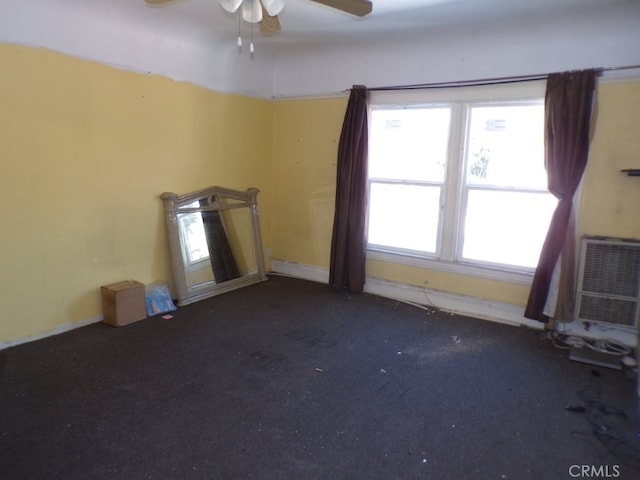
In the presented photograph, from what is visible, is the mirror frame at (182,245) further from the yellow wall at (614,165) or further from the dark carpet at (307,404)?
the yellow wall at (614,165)

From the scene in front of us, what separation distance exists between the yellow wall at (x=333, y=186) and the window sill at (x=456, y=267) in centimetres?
5

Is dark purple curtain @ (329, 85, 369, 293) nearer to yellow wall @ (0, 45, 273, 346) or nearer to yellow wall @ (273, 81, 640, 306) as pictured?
yellow wall @ (273, 81, 640, 306)

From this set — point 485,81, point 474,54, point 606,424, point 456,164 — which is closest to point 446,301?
point 456,164

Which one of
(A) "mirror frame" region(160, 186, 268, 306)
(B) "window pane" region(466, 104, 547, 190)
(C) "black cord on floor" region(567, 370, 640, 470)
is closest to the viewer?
(C) "black cord on floor" region(567, 370, 640, 470)

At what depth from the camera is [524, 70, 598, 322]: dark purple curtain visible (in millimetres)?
3143

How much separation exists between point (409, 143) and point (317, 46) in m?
1.36

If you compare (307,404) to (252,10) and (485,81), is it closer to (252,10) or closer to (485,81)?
(252,10)

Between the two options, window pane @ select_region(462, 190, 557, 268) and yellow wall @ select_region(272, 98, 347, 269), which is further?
yellow wall @ select_region(272, 98, 347, 269)

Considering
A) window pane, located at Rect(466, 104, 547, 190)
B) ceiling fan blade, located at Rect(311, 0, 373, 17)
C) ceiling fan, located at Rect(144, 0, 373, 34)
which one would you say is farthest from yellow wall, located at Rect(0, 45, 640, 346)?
ceiling fan blade, located at Rect(311, 0, 373, 17)

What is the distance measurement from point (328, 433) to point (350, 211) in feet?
8.22

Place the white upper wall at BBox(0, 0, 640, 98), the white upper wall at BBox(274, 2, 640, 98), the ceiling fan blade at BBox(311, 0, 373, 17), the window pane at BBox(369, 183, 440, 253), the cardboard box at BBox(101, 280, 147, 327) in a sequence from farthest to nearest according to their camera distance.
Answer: the window pane at BBox(369, 183, 440, 253) → the cardboard box at BBox(101, 280, 147, 327) → the white upper wall at BBox(274, 2, 640, 98) → the white upper wall at BBox(0, 0, 640, 98) → the ceiling fan blade at BBox(311, 0, 373, 17)

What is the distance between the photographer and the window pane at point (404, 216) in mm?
4062
